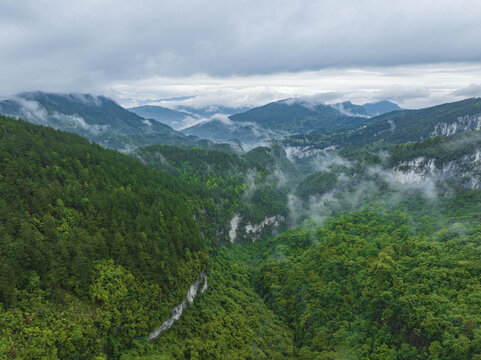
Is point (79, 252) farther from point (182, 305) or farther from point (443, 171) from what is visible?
point (443, 171)

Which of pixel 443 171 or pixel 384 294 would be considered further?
pixel 443 171

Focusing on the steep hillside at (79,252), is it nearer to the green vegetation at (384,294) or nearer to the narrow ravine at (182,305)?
the narrow ravine at (182,305)

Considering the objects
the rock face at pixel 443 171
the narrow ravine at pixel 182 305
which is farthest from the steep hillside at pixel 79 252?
the rock face at pixel 443 171

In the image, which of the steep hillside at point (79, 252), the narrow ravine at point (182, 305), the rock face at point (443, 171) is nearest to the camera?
the steep hillside at point (79, 252)

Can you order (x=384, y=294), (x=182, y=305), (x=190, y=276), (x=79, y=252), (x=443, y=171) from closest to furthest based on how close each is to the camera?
(x=79, y=252), (x=182, y=305), (x=384, y=294), (x=190, y=276), (x=443, y=171)

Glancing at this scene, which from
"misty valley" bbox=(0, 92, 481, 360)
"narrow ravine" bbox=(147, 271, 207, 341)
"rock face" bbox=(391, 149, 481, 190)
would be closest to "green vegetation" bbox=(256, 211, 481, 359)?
"misty valley" bbox=(0, 92, 481, 360)

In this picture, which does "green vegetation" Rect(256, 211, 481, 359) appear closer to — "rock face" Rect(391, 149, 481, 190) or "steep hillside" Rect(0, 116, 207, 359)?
"steep hillside" Rect(0, 116, 207, 359)

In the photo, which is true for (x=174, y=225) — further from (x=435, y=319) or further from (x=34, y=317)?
(x=435, y=319)

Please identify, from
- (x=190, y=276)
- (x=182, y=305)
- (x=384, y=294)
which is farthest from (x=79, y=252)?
(x=384, y=294)
